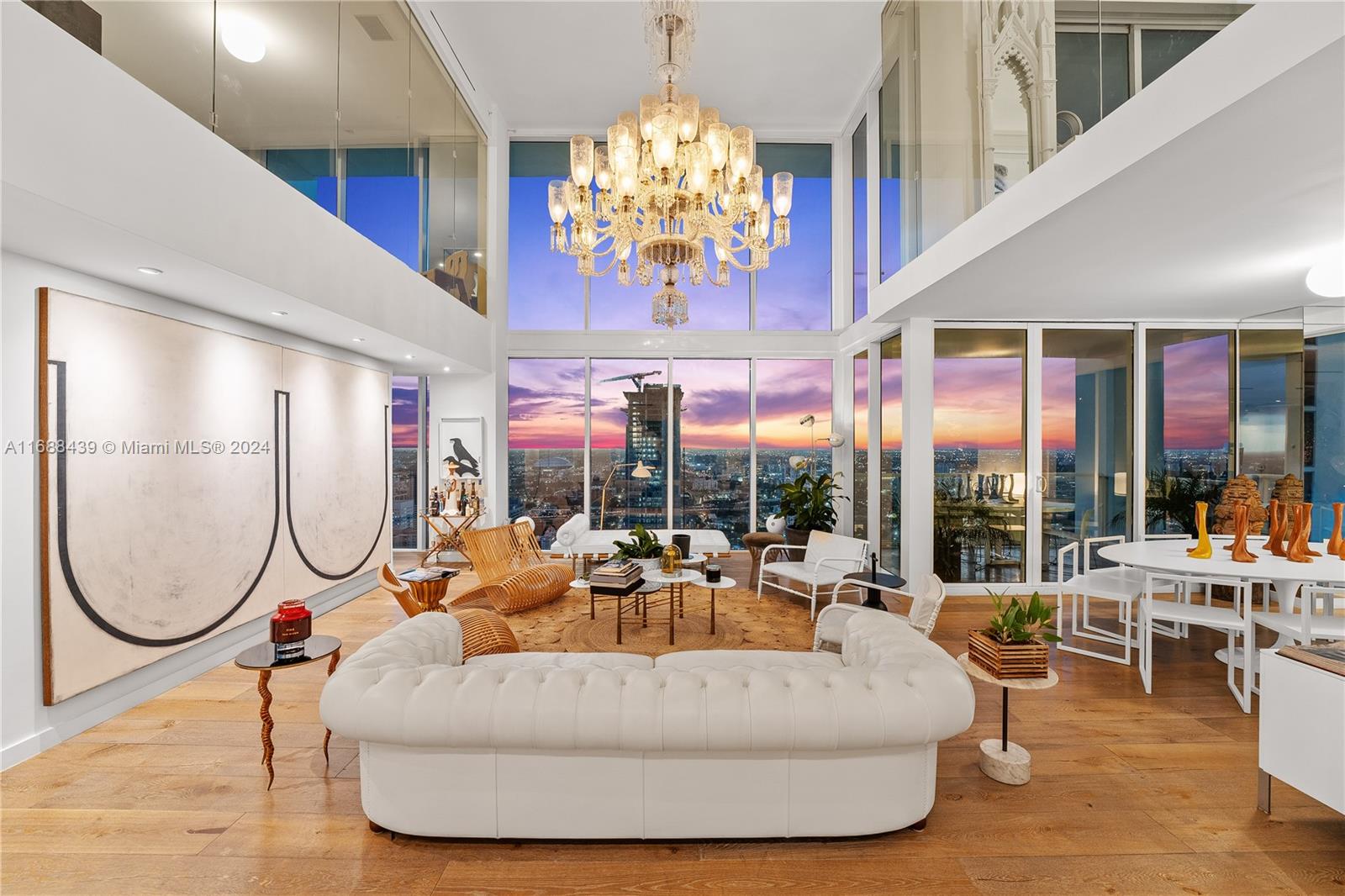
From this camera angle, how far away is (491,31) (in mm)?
5902

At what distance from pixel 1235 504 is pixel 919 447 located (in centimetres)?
225

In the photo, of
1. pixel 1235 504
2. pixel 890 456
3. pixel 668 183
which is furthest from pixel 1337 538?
pixel 668 183

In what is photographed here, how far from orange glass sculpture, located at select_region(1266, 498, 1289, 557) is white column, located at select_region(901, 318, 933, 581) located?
2331 millimetres

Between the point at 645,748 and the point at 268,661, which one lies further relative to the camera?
the point at 268,661

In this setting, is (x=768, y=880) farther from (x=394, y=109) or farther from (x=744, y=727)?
(x=394, y=109)

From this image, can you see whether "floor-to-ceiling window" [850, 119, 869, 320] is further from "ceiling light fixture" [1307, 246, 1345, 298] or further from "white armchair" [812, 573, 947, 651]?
"white armchair" [812, 573, 947, 651]

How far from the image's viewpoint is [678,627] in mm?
4758

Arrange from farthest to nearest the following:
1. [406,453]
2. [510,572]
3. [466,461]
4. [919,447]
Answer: [406,453] < [466,461] < [510,572] < [919,447]

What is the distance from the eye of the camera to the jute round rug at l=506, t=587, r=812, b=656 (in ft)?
14.1

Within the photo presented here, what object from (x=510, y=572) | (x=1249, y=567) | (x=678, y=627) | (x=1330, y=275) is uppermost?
(x=1330, y=275)

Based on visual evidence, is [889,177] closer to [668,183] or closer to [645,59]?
[645,59]

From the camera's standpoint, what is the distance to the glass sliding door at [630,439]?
26.6 ft

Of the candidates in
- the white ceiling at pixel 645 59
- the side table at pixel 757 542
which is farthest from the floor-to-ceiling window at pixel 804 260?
the side table at pixel 757 542

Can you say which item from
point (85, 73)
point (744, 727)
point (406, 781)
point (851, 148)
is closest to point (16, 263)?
point (85, 73)
